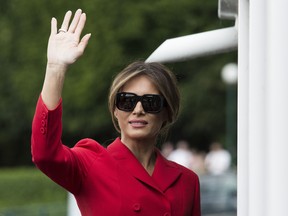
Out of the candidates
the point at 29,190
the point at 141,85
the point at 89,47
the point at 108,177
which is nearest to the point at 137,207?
the point at 108,177

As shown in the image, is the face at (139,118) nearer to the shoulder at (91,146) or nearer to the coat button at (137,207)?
the shoulder at (91,146)

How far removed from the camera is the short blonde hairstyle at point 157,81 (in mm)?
2963

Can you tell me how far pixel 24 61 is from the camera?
2536 cm

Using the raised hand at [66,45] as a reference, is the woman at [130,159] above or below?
below

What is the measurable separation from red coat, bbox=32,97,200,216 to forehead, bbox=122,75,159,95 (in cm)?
19

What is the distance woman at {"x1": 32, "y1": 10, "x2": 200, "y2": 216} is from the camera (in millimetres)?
2590

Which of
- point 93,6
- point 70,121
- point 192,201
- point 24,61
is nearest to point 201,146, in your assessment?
point 70,121

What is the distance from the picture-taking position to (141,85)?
116 inches

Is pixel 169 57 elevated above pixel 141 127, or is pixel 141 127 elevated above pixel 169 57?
pixel 169 57

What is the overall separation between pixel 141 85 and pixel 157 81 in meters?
0.06
